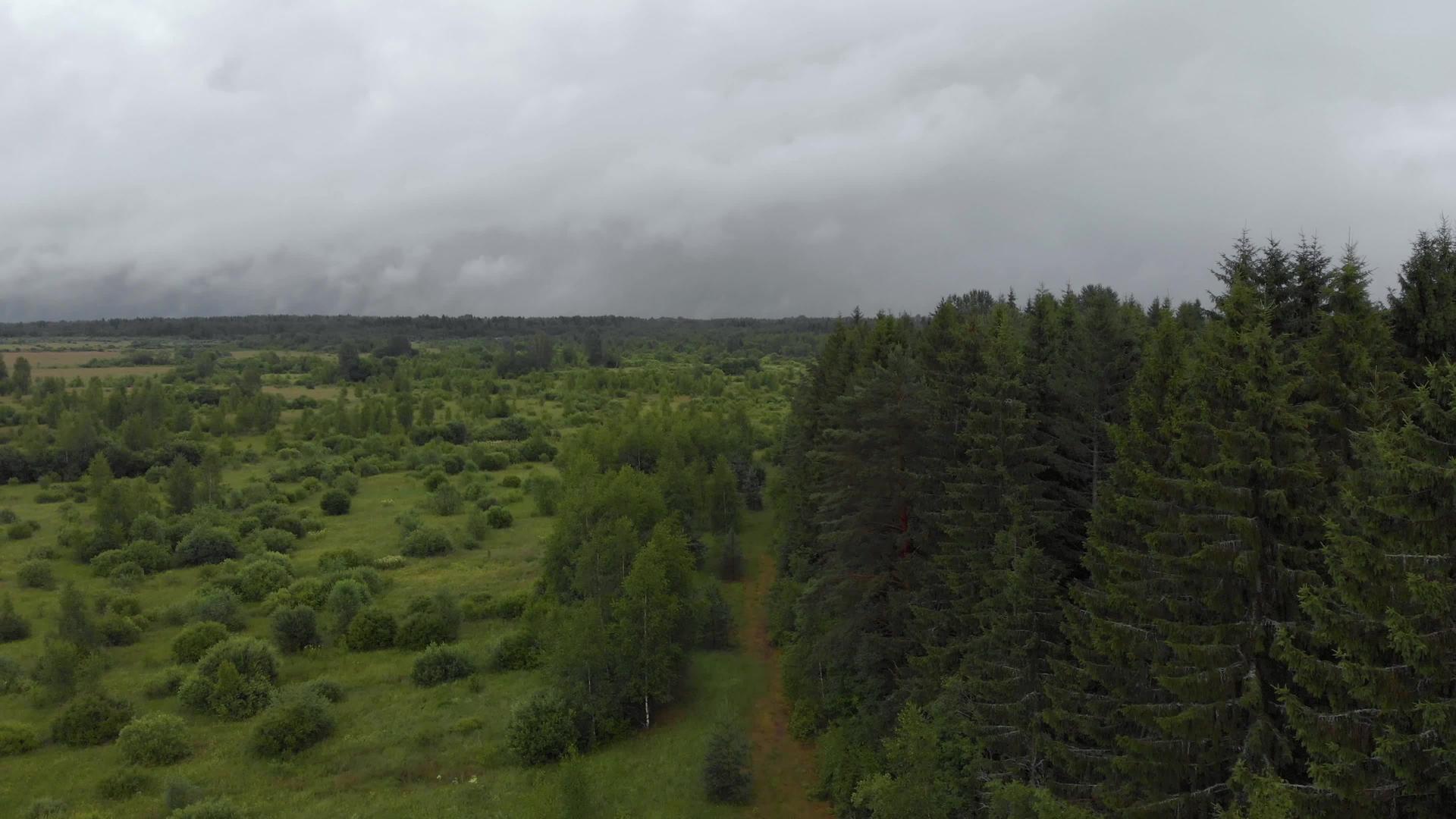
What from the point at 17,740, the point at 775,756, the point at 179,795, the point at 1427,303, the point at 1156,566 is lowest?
the point at 17,740

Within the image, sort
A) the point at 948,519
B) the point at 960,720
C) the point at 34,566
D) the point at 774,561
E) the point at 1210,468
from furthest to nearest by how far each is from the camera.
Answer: the point at 774,561 < the point at 34,566 < the point at 948,519 < the point at 960,720 < the point at 1210,468

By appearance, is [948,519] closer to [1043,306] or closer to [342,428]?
[1043,306]

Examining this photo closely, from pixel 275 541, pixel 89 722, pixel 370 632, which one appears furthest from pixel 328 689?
pixel 275 541

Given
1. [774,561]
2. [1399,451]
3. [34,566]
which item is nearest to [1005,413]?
[1399,451]

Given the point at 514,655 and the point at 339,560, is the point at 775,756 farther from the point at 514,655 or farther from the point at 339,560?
the point at 339,560

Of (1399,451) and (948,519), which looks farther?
(948,519)

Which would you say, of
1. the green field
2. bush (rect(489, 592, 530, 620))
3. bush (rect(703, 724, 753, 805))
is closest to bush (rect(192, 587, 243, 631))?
the green field
